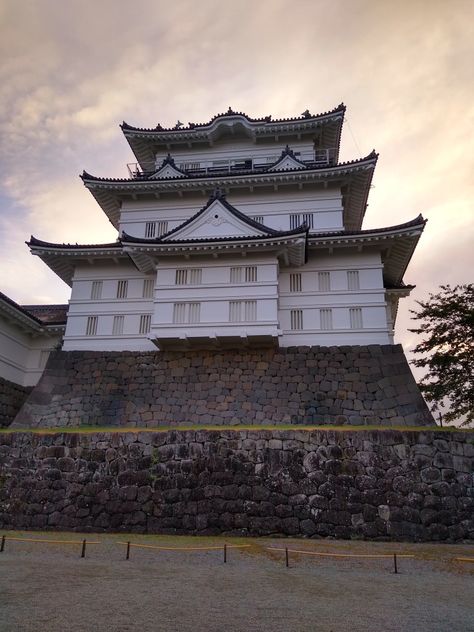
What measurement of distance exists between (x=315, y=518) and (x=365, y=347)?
8383 millimetres

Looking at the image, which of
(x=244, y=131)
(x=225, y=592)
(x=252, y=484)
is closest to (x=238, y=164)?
(x=244, y=131)

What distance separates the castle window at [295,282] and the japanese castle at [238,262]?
49 mm

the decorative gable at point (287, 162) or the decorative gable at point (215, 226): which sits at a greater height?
the decorative gable at point (287, 162)

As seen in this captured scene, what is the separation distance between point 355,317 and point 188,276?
7.46 meters

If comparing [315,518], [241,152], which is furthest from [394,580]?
[241,152]

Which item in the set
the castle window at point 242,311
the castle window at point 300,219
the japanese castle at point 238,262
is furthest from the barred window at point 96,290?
the castle window at point 300,219

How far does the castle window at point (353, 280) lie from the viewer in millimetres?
20130

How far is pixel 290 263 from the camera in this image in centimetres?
2048

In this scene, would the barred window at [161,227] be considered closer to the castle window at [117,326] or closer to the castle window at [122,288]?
the castle window at [122,288]

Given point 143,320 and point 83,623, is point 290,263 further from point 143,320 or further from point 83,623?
point 83,623

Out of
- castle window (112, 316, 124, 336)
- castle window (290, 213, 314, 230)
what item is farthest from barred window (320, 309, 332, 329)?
castle window (112, 316, 124, 336)

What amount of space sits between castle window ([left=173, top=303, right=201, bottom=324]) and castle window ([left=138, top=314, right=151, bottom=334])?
1.87m

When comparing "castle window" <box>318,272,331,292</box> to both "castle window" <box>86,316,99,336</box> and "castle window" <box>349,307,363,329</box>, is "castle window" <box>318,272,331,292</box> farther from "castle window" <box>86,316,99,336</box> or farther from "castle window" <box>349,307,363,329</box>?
"castle window" <box>86,316,99,336</box>

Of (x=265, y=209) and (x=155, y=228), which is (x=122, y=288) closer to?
(x=155, y=228)
